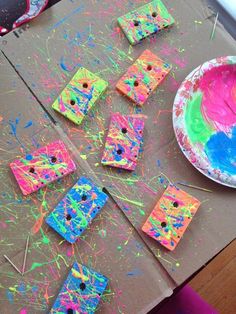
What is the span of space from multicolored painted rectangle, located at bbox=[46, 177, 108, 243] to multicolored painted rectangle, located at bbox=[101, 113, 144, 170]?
69 millimetres

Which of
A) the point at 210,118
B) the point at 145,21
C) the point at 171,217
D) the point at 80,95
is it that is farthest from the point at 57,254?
the point at 145,21

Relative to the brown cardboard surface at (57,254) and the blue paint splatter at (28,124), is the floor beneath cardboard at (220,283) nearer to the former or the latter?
the brown cardboard surface at (57,254)

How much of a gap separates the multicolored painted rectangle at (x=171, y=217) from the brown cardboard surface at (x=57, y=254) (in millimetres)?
36

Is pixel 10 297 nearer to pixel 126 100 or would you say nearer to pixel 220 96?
pixel 126 100

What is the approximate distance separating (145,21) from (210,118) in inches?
10.8

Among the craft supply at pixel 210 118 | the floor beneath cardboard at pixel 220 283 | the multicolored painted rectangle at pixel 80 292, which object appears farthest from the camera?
the floor beneath cardboard at pixel 220 283

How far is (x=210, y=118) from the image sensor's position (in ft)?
2.99

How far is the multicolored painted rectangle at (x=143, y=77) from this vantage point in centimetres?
90

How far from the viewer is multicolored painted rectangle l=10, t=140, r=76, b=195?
32.2 inches

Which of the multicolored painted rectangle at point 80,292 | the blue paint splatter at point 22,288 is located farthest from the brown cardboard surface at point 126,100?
the blue paint splatter at point 22,288

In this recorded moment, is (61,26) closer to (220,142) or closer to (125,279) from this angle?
(220,142)

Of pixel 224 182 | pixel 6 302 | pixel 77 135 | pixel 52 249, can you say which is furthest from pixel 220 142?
pixel 6 302

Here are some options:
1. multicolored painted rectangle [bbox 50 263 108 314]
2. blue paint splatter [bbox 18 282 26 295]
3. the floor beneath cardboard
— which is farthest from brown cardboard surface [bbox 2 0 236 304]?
the floor beneath cardboard

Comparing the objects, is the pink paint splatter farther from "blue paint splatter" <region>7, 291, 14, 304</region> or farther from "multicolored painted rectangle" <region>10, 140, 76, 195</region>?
"blue paint splatter" <region>7, 291, 14, 304</region>
